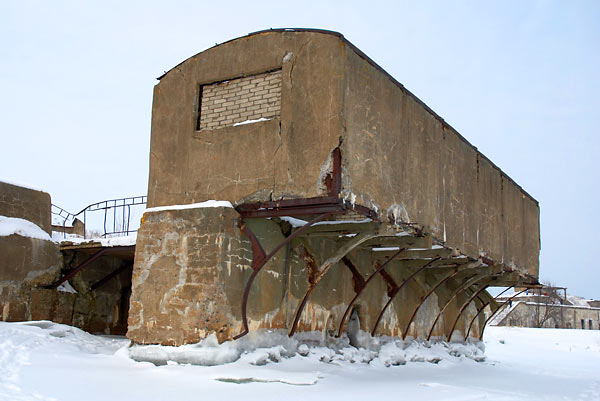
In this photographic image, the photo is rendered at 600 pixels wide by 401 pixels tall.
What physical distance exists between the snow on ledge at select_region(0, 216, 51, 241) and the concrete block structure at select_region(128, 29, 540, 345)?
12.4ft

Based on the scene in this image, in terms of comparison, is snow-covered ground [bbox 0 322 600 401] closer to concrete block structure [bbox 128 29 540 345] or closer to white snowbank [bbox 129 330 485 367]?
white snowbank [bbox 129 330 485 367]

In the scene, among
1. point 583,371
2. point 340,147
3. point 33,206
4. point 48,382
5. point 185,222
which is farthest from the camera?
point 583,371

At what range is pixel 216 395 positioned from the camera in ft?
27.4

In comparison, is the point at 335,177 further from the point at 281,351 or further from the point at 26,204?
the point at 26,204

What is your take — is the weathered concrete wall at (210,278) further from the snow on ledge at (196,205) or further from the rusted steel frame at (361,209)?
the rusted steel frame at (361,209)

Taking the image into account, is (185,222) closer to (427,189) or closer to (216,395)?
(216,395)

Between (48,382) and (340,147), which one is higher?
(340,147)

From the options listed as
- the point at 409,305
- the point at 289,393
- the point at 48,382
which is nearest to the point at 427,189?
the point at 409,305

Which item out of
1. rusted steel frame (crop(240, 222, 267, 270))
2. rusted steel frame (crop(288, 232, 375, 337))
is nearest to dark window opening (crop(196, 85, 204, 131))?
rusted steel frame (crop(240, 222, 267, 270))

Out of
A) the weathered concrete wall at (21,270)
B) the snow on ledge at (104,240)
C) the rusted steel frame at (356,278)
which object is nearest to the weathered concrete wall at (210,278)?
the rusted steel frame at (356,278)

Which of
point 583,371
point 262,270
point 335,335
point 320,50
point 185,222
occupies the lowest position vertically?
point 583,371

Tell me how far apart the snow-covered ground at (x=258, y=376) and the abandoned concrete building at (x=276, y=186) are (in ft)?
2.05

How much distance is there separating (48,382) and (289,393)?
310 centimetres

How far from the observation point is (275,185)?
10.2 meters
